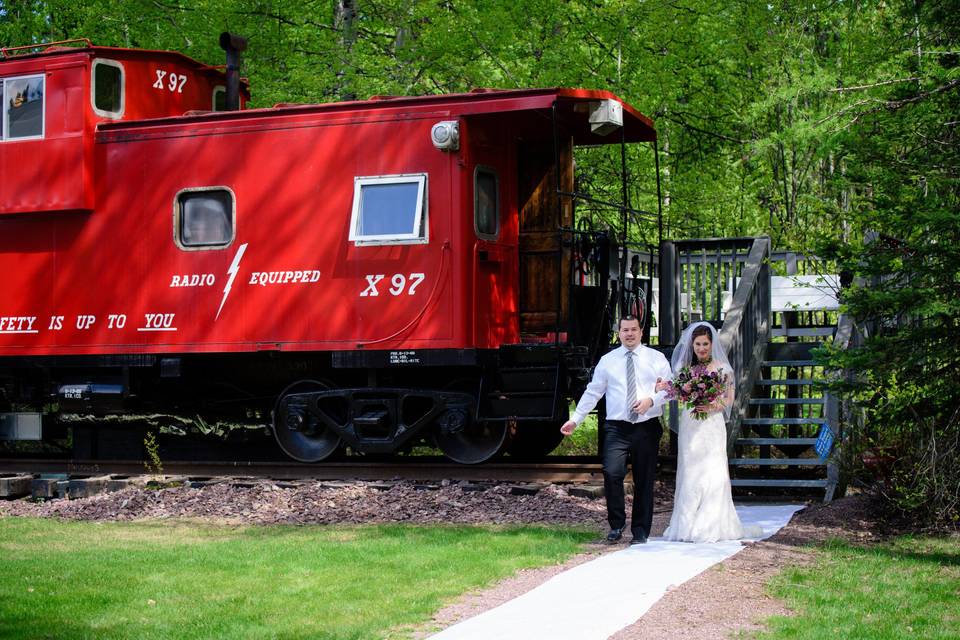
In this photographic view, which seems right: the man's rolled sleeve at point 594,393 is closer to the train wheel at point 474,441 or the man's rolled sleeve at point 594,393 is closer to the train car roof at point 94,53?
the train wheel at point 474,441

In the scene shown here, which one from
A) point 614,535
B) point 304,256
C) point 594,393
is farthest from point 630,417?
point 304,256

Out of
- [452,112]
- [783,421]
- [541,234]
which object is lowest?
[783,421]

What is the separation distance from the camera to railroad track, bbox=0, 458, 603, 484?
1234cm

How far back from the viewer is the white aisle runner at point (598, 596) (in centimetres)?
648

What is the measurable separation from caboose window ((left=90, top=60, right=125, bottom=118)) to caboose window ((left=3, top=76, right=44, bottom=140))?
0.61m

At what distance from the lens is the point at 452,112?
12.1 metres

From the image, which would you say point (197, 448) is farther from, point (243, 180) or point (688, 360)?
point (688, 360)

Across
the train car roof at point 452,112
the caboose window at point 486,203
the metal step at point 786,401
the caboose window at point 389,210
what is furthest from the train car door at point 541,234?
the metal step at point 786,401

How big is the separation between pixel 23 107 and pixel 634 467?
8.34 meters

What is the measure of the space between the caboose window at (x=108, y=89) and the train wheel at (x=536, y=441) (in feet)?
19.0

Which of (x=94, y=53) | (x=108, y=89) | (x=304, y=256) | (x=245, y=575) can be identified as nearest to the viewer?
(x=245, y=575)

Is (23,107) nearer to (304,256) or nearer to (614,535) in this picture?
(304,256)

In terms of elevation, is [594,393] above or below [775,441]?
above

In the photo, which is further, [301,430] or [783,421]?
[301,430]
